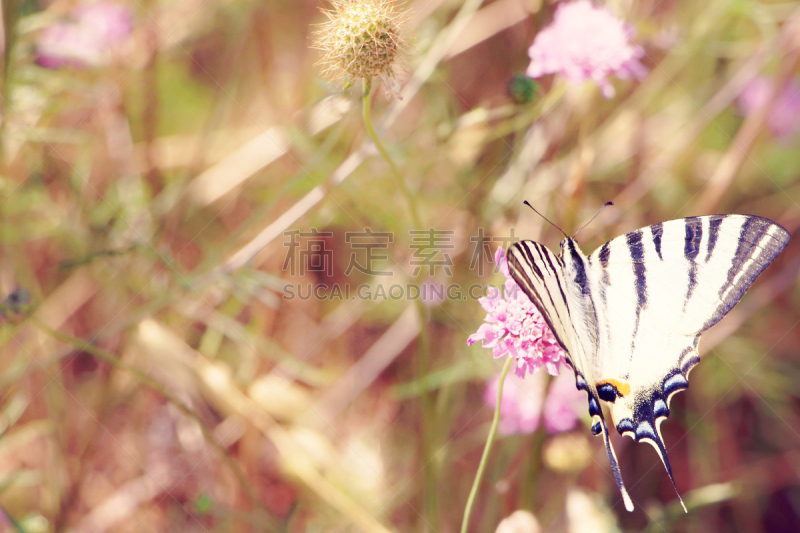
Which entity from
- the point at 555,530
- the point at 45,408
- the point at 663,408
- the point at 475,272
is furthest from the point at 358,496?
the point at 45,408

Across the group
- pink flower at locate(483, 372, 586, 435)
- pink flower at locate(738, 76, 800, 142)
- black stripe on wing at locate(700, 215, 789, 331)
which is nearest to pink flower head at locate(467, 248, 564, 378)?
black stripe on wing at locate(700, 215, 789, 331)

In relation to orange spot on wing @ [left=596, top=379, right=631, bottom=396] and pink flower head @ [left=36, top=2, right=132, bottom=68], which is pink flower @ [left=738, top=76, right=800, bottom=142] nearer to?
orange spot on wing @ [left=596, top=379, right=631, bottom=396]

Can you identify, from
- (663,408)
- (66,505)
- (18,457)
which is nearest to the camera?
(663,408)

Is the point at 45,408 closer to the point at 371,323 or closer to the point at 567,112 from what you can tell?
the point at 371,323

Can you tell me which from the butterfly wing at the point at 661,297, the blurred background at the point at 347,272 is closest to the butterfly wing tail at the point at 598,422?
the butterfly wing at the point at 661,297

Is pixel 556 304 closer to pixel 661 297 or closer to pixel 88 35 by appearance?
pixel 661 297

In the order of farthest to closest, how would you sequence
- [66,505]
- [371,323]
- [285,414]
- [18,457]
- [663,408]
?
[371,323] → [18,457] → [285,414] → [66,505] → [663,408]

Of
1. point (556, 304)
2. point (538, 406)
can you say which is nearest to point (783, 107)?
point (538, 406)
